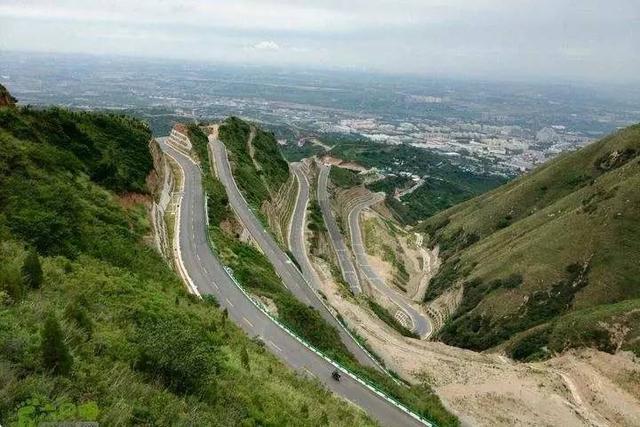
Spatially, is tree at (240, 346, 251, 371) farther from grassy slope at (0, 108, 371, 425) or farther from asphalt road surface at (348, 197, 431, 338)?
asphalt road surface at (348, 197, 431, 338)

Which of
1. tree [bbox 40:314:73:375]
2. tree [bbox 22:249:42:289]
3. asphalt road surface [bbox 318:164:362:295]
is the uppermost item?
tree [bbox 40:314:73:375]

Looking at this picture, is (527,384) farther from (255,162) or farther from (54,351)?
(255,162)

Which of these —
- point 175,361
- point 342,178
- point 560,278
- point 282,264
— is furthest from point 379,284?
point 175,361

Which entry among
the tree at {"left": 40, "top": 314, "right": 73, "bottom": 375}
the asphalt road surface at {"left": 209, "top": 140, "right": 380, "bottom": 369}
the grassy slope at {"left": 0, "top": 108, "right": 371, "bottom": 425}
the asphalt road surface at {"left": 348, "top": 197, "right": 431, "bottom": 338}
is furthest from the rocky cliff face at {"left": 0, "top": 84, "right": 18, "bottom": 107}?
the asphalt road surface at {"left": 348, "top": 197, "right": 431, "bottom": 338}

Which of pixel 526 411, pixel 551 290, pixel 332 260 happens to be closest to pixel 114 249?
Answer: pixel 526 411

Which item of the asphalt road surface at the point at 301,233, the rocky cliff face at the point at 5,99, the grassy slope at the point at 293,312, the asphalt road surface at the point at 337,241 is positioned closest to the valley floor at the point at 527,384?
the grassy slope at the point at 293,312

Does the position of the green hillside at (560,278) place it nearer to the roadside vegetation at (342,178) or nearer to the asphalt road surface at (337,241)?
the asphalt road surface at (337,241)
